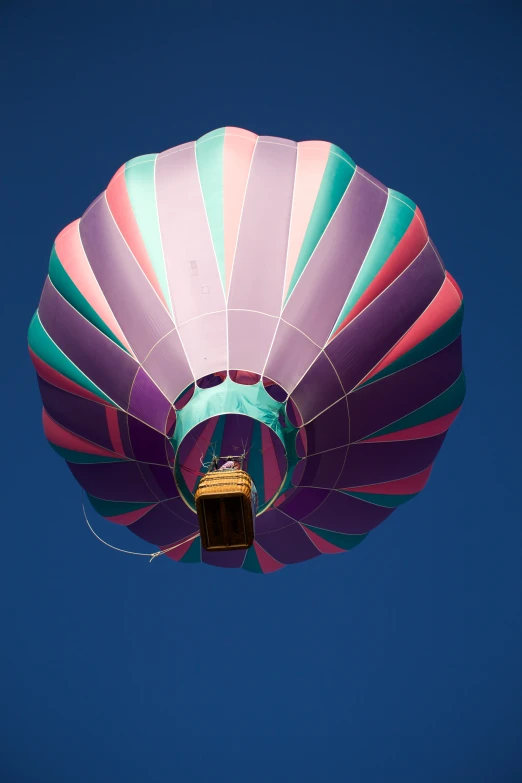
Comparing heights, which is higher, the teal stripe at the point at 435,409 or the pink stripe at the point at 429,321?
the pink stripe at the point at 429,321

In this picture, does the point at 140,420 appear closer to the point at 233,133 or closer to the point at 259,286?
the point at 259,286

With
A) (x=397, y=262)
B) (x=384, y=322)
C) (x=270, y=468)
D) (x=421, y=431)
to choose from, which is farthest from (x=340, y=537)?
(x=397, y=262)

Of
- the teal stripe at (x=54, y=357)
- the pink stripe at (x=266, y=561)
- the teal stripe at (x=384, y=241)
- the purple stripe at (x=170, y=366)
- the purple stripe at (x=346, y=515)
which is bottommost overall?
the pink stripe at (x=266, y=561)

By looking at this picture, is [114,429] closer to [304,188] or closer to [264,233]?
[264,233]

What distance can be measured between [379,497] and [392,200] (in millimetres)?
2687

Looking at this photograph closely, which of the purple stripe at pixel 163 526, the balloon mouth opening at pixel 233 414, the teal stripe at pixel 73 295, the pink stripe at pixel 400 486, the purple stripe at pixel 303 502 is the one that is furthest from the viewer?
the purple stripe at pixel 163 526

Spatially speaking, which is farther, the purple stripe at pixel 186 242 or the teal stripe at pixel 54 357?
the teal stripe at pixel 54 357

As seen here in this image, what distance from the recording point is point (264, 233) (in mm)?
11430

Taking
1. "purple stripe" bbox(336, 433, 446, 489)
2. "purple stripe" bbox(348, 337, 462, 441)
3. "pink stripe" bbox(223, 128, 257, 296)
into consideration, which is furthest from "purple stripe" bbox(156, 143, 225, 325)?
"purple stripe" bbox(336, 433, 446, 489)

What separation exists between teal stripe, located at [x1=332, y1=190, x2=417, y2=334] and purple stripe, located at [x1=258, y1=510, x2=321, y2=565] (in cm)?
245

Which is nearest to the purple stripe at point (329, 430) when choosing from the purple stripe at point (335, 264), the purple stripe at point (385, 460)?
the purple stripe at point (385, 460)

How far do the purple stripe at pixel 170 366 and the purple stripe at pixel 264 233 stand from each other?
571 millimetres

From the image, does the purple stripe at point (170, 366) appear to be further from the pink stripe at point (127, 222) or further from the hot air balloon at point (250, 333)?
the pink stripe at point (127, 222)

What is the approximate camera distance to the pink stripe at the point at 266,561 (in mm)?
13156
